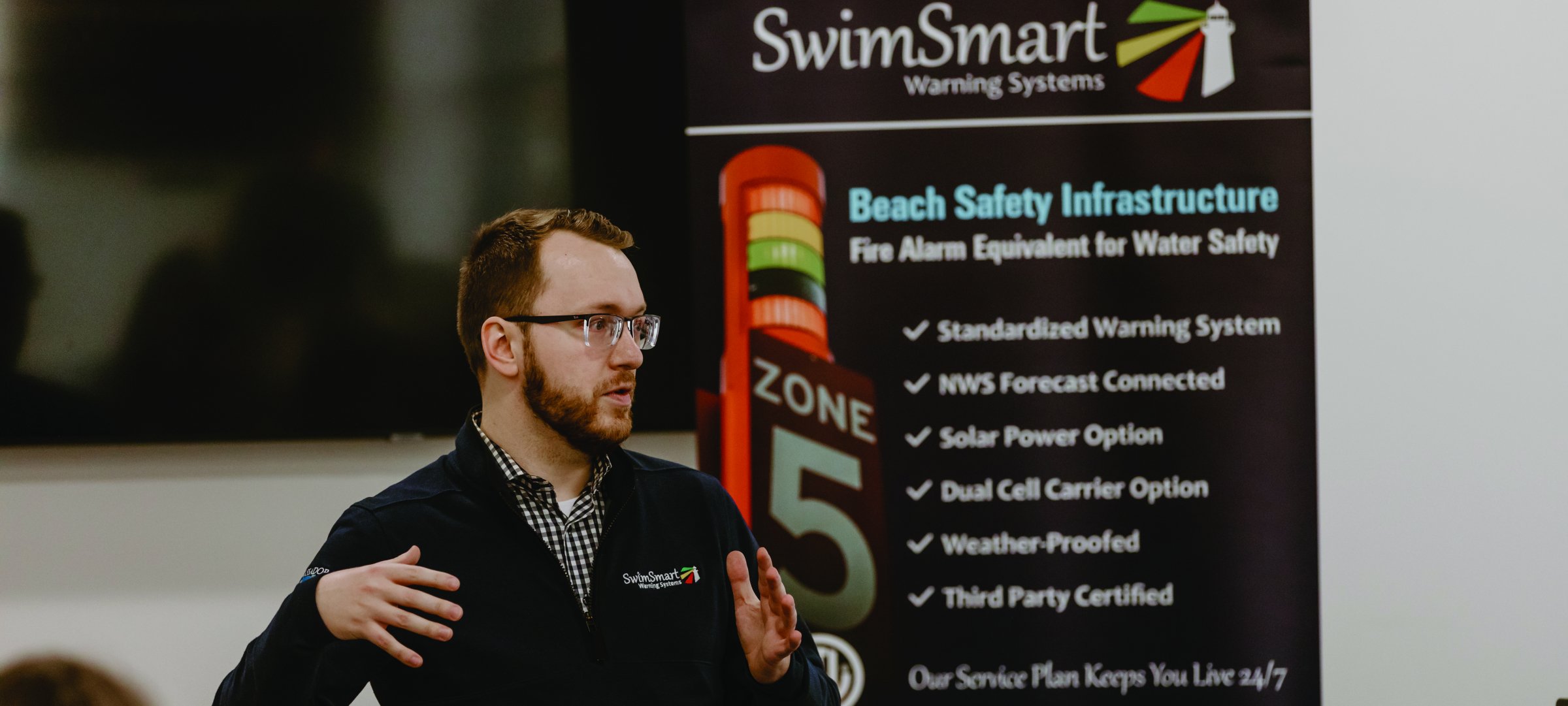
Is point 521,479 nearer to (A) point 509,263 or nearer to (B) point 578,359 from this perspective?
(B) point 578,359

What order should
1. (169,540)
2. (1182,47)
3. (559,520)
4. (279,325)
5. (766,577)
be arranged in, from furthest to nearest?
(169,540)
(279,325)
(1182,47)
(559,520)
(766,577)

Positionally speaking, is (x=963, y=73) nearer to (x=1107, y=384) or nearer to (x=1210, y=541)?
(x=1107, y=384)

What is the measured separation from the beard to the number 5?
783 millimetres

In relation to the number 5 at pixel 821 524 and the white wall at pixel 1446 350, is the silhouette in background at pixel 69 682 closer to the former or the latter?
the number 5 at pixel 821 524

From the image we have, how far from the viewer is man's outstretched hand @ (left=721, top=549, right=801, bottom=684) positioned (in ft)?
4.86

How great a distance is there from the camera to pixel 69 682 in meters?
2.54

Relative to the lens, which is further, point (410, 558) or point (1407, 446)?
point (1407, 446)

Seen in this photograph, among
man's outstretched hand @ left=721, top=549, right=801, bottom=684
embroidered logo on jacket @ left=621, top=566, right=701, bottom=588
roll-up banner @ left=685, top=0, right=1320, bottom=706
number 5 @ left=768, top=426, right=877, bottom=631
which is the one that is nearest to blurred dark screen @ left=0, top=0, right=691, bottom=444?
roll-up banner @ left=685, top=0, right=1320, bottom=706

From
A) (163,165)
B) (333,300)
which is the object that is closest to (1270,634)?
(333,300)

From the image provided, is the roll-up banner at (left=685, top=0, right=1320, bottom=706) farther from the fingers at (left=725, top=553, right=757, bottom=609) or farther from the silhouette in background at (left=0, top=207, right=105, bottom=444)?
the silhouette in background at (left=0, top=207, right=105, bottom=444)

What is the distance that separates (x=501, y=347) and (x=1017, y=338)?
118 centimetres

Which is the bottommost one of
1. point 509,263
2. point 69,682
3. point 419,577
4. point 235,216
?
point 69,682

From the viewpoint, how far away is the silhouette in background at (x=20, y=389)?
2.43 metres

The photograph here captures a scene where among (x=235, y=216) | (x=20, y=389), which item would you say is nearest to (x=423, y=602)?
(x=235, y=216)
